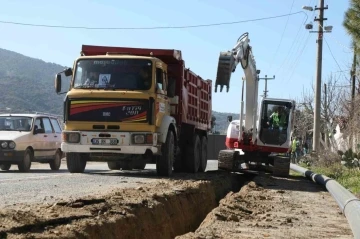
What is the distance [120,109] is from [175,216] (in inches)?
189

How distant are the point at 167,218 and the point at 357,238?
4002 millimetres

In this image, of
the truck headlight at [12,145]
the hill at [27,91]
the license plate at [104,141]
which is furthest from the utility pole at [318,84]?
the hill at [27,91]

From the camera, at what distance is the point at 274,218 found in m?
8.63

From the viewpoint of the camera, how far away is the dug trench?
6590 mm

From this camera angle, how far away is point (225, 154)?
19.6 meters

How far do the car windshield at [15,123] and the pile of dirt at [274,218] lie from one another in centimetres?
920

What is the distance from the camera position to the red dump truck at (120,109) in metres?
14.7

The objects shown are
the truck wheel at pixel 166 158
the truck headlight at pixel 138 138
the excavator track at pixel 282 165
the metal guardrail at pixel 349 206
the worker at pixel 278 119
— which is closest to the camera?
the metal guardrail at pixel 349 206

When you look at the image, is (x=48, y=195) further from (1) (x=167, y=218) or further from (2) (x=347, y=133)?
(2) (x=347, y=133)

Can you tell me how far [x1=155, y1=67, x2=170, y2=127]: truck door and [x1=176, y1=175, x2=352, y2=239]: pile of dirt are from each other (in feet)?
10.7

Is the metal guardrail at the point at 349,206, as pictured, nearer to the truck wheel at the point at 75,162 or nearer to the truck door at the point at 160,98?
the truck door at the point at 160,98

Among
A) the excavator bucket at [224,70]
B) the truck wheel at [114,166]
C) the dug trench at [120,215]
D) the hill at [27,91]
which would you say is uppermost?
the hill at [27,91]

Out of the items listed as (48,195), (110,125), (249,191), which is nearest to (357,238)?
(48,195)

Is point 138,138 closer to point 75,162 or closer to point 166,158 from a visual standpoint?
point 166,158
